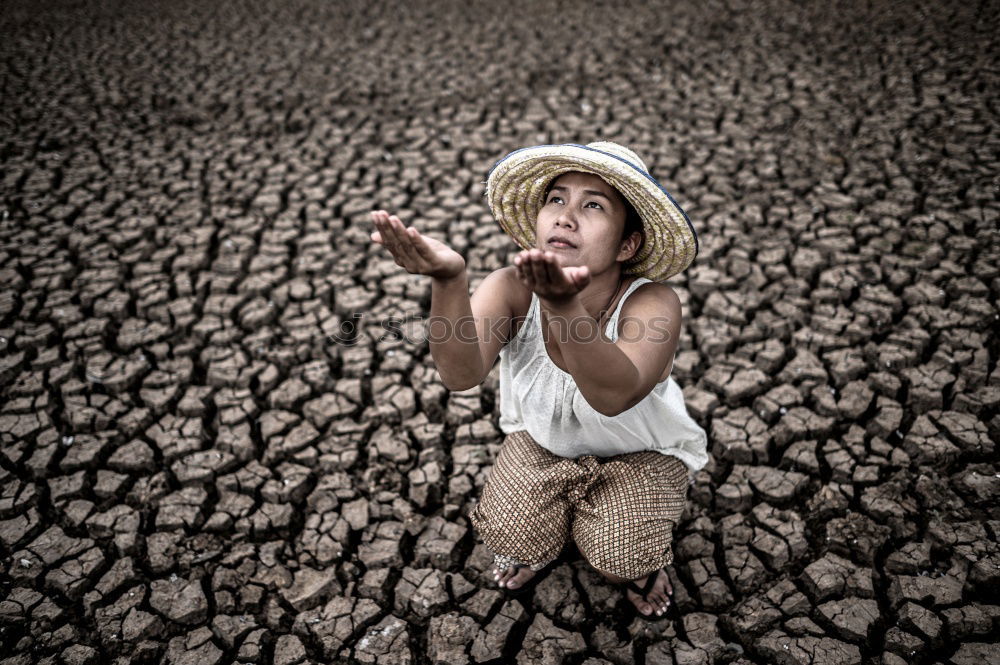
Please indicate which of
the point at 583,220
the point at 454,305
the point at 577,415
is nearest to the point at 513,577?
the point at 577,415

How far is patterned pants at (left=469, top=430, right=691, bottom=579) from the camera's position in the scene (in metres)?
1.73

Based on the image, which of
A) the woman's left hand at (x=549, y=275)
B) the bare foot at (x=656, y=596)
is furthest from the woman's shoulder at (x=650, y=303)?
the bare foot at (x=656, y=596)

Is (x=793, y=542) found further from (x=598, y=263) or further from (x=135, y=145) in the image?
(x=135, y=145)

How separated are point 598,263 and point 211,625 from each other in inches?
64.2

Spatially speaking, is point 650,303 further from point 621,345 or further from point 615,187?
point 615,187

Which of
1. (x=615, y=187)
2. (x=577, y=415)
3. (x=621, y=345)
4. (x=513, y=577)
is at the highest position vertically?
(x=615, y=187)

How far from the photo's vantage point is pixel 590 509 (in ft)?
5.88

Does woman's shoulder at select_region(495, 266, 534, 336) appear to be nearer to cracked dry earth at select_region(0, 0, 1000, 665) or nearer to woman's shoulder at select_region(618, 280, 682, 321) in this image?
woman's shoulder at select_region(618, 280, 682, 321)

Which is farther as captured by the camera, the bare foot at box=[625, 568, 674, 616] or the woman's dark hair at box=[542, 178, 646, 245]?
the bare foot at box=[625, 568, 674, 616]

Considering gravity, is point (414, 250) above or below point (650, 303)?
above

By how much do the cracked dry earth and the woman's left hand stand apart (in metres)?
1.18

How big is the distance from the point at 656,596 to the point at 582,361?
3.31ft

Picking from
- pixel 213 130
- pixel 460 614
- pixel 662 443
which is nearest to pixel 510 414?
pixel 662 443
